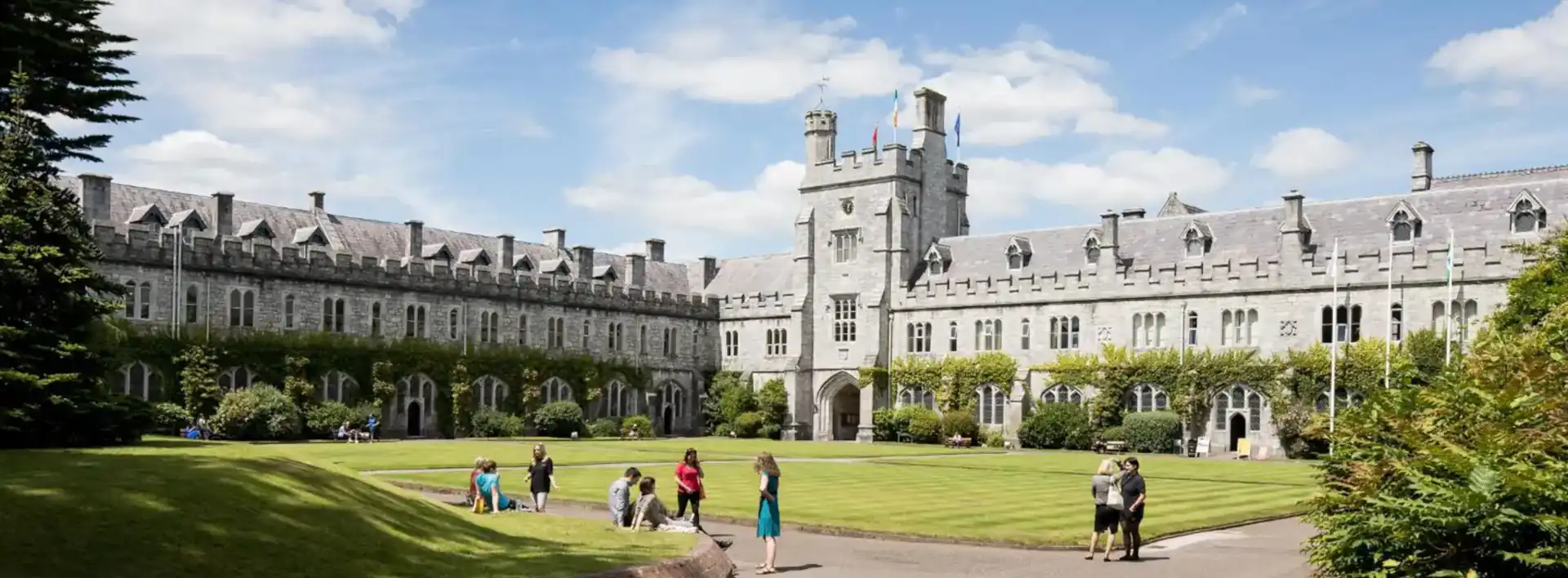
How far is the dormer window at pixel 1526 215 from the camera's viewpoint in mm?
46844

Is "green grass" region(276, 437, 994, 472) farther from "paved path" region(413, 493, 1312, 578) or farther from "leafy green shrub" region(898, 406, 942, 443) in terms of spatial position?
"paved path" region(413, 493, 1312, 578)

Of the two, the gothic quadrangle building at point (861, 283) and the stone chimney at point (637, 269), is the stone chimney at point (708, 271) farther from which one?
the stone chimney at point (637, 269)

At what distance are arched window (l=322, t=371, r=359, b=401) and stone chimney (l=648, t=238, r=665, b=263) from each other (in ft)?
78.8

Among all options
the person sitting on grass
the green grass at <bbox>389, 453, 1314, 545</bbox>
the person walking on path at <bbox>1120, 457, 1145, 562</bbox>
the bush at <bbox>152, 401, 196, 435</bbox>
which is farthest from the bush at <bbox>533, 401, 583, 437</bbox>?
the person walking on path at <bbox>1120, 457, 1145, 562</bbox>

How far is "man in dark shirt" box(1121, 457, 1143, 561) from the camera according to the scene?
62.8 ft

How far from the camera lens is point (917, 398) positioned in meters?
62.8

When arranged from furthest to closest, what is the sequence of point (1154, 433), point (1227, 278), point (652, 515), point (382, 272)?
1. point (382, 272)
2. point (1227, 278)
3. point (1154, 433)
4. point (652, 515)

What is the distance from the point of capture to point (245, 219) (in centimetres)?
5697

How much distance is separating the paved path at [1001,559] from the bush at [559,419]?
38265 mm

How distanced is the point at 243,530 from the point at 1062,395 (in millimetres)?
47095

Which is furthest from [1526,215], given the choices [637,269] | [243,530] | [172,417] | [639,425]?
[243,530]

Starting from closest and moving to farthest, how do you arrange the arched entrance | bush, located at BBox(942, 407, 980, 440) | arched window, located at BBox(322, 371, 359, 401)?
arched window, located at BBox(322, 371, 359, 401) → the arched entrance → bush, located at BBox(942, 407, 980, 440)

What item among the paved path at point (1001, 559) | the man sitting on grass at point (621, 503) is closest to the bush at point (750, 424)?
the paved path at point (1001, 559)

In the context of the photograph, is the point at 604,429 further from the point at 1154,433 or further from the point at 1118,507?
the point at 1118,507
